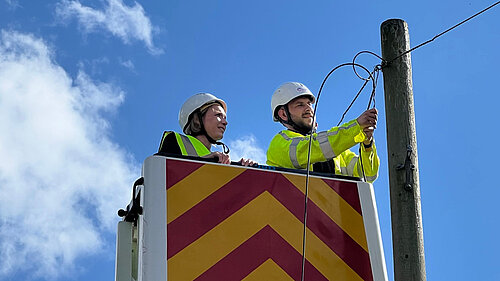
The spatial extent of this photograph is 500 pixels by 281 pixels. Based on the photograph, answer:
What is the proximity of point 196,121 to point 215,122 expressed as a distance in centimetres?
17

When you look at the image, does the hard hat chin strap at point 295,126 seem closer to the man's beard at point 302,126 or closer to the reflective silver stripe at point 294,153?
the man's beard at point 302,126

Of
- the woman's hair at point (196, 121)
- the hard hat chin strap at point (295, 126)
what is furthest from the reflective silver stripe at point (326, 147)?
the woman's hair at point (196, 121)

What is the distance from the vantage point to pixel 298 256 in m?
4.80

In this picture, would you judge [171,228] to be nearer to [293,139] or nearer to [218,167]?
[218,167]

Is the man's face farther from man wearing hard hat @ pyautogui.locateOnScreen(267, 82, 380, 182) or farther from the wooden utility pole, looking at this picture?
the wooden utility pole

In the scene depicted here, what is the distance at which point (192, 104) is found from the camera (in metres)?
6.48

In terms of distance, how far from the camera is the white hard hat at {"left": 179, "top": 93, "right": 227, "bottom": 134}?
645 cm

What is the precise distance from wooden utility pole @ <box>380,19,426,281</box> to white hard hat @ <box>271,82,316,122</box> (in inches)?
46.0

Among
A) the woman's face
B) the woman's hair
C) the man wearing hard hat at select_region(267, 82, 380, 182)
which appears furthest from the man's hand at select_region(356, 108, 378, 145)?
the woman's hair

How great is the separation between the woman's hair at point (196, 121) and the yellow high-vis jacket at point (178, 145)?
452 millimetres

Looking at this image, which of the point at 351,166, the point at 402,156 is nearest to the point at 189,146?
the point at 351,166

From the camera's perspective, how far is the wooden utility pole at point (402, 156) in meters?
4.88

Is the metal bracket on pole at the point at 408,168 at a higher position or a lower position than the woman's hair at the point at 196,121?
lower

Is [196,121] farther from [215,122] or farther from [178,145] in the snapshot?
[178,145]
